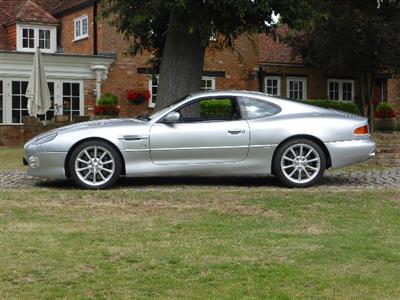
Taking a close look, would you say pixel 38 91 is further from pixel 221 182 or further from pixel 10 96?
pixel 221 182

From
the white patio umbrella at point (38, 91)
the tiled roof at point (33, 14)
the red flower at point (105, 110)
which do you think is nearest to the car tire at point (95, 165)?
the white patio umbrella at point (38, 91)

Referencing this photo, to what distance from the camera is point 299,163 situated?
971 cm

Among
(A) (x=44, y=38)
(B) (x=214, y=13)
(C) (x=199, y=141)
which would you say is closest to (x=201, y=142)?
(C) (x=199, y=141)

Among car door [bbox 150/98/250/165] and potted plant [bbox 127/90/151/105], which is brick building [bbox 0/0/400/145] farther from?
car door [bbox 150/98/250/165]

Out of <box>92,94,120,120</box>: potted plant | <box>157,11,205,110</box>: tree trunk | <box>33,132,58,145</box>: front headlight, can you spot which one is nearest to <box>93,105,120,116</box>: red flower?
<box>92,94,120,120</box>: potted plant

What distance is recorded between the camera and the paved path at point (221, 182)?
9922mm

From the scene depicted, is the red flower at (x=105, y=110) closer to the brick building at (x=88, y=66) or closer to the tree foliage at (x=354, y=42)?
the brick building at (x=88, y=66)

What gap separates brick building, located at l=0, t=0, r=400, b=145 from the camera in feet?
81.9

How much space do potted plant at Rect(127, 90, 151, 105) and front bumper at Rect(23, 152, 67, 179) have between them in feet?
55.0

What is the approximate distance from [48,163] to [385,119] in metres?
18.2

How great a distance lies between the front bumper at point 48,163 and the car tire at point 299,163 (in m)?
2.87

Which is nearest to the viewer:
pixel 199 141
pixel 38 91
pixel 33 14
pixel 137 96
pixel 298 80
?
pixel 199 141

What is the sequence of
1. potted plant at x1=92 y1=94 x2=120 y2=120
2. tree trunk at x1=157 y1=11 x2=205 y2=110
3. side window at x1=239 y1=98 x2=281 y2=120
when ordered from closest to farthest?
side window at x1=239 y1=98 x2=281 y2=120, tree trunk at x1=157 y1=11 x2=205 y2=110, potted plant at x1=92 y1=94 x2=120 y2=120

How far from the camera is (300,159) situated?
383 inches
